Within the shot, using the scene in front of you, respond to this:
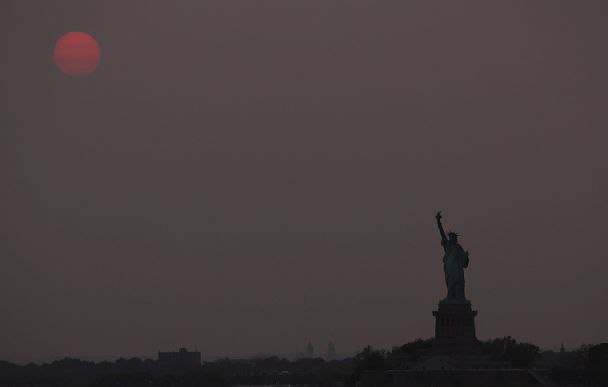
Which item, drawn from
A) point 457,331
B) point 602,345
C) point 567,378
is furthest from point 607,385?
point 602,345

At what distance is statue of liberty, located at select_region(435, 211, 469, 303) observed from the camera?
466 feet

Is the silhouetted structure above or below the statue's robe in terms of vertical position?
below

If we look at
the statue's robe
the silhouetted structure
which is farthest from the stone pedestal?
the statue's robe

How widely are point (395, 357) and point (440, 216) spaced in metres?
16.9

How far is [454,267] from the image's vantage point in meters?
142

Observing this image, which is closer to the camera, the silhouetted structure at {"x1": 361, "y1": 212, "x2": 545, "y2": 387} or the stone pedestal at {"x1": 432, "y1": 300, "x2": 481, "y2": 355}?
the silhouetted structure at {"x1": 361, "y1": 212, "x2": 545, "y2": 387}

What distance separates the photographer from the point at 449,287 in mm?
143000

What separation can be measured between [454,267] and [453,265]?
0.16 meters

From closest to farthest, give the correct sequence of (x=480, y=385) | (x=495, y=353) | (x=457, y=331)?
(x=480, y=385) → (x=457, y=331) → (x=495, y=353)

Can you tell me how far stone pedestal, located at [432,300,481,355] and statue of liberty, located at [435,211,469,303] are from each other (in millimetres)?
851

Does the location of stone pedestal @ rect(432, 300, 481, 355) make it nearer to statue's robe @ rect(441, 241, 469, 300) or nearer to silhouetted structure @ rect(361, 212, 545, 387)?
silhouetted structure @ rect(361, 212, 545, 387)

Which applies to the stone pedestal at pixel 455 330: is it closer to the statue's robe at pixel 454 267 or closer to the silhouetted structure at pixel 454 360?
the silhouetted structure at pixel 454 360

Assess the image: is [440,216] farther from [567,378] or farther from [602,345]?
[602,345]

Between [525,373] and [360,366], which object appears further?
[360,366]
